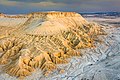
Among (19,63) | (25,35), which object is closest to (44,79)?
(19,63)

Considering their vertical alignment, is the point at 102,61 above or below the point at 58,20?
below

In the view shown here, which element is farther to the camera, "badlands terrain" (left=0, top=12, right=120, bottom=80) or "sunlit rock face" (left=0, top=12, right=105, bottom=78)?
"sunlit rock face" (left=0, top=12, right=105, bottom=78)

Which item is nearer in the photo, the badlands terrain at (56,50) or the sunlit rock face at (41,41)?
the badlands terrain at (56,50)

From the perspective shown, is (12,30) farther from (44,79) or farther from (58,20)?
(44,79)

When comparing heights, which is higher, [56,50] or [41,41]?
[41,41]

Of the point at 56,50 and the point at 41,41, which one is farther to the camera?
the point at 41,41

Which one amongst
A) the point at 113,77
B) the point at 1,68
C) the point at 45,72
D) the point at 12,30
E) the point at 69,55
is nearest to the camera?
the point at 113,77
